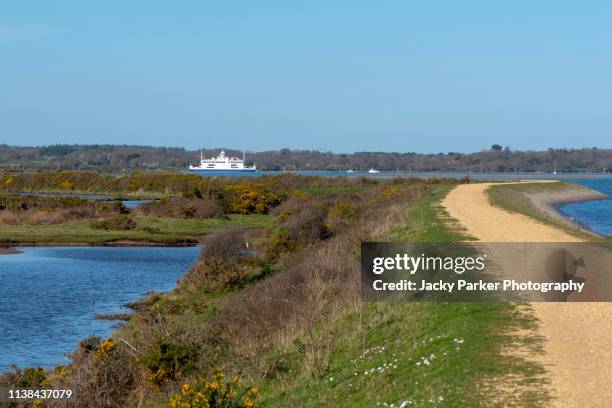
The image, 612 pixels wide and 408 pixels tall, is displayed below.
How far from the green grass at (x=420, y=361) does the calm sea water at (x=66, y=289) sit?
827 cm

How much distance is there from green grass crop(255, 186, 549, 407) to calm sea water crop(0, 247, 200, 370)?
8275 millimetres

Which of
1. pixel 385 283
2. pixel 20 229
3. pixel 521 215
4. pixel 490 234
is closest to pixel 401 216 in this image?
pixel 521 215

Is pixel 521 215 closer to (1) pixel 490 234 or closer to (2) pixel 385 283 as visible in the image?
(1) pixel 490 234

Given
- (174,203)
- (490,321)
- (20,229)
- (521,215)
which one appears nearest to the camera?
(490,321)

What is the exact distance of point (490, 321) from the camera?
44.4ft

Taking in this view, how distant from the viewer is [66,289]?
3184cm

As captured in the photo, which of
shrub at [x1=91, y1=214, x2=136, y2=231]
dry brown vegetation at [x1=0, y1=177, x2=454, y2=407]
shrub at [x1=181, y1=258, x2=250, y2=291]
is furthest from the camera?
shrub at [x1=91, y1=214, x2=136, y2=231]

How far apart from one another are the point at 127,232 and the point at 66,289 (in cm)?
2364

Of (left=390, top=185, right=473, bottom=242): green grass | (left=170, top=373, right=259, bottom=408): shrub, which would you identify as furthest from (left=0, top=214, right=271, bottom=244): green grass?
(left=170, top=373, right=259, bottom=408): shrub

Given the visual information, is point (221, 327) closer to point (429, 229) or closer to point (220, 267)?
point (429, 229)

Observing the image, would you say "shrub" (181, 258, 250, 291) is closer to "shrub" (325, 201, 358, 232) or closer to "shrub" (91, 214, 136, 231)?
"shrub" (325, 201, 358, 232)

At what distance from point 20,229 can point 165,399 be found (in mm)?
45257

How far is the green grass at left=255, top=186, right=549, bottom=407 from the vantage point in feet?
33.1

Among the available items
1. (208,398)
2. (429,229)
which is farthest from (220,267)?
(208,398)
